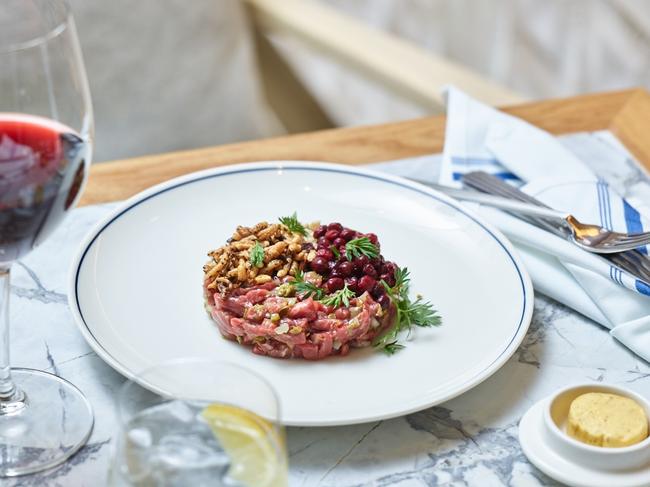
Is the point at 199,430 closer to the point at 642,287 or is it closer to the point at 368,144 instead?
the point at 642,287

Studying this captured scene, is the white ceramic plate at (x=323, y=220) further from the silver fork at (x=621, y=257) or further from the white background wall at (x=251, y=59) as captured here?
the white background wall at (x=251, y=59)

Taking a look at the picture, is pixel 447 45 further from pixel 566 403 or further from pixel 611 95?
pixel 566 403

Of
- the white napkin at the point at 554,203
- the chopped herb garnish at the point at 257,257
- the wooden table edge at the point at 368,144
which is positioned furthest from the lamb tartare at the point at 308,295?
the wooden table edge at the point at 368,144

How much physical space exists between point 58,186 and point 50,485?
0.92 feet

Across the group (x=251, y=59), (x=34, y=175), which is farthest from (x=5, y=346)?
(x=251, y=59)

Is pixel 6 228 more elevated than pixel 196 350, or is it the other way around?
pixel 6 228

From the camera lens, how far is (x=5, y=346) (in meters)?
0.90

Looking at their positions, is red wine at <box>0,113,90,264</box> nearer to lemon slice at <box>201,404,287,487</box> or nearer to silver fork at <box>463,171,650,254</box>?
lemon slice at <box>201,404,287,487</box>

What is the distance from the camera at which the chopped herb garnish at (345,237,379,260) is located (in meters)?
1.06

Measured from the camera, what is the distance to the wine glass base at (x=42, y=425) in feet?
2.86

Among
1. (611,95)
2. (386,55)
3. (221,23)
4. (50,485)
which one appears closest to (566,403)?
(50,485)

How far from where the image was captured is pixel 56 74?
77 centimetres

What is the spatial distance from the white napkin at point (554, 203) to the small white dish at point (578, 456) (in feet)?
0.65

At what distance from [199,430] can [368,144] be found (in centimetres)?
88
